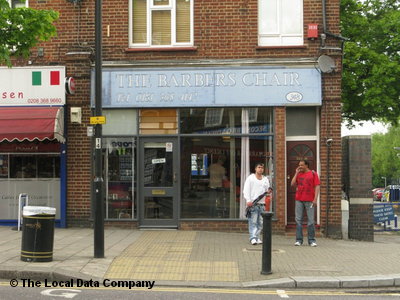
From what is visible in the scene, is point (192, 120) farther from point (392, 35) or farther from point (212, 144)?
point (392, 35)

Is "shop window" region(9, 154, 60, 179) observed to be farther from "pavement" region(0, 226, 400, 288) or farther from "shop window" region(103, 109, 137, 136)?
"pavement" region(0, 226, 400, 288)

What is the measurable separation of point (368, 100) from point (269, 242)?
18327 millimetres

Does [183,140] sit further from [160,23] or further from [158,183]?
[160,23]

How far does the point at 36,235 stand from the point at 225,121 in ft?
20.0

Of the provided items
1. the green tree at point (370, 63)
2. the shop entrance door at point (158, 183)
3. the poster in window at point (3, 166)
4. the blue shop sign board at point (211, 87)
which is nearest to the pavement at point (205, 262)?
the shop entrance door at point (158, 183)

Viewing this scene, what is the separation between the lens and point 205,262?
30.5 ft

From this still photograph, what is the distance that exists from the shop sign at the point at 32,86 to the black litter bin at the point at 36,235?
519cm

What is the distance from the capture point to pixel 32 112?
12953mm

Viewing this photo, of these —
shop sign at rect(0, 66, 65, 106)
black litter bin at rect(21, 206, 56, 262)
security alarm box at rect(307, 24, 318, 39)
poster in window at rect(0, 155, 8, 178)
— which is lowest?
black litter bin at rect(21, 206, 56, 262)

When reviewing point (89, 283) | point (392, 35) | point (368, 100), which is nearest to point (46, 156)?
point (89, 283)

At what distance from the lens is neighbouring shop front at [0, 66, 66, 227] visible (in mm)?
12633

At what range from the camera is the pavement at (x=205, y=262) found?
26.3ft

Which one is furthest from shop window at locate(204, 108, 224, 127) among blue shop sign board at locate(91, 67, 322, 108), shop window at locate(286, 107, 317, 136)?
shop window at locate(286, 107, 317, 136)

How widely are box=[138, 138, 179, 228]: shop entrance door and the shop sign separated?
Answer: 2.58 metres
